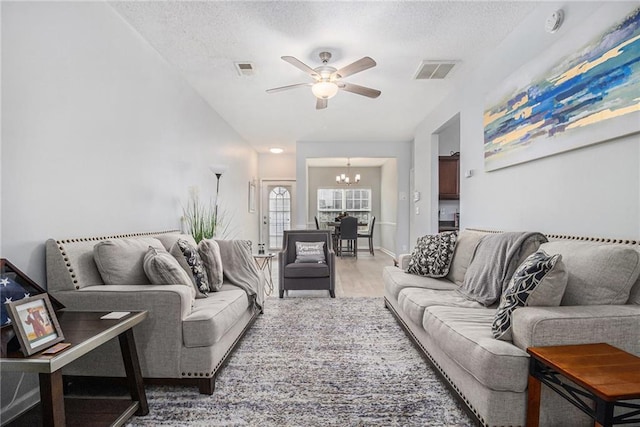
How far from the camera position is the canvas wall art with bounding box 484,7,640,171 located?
1.74 meters

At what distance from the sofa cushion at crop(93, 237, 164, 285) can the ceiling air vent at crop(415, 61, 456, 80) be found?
3197 mm

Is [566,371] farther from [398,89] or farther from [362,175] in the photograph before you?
[362,175]

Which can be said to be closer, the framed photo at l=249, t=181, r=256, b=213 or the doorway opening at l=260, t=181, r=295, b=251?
the framed photo at l=249, t=181, r=256, b=213

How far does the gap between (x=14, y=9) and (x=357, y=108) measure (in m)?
3.94

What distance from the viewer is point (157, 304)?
193 centimetres

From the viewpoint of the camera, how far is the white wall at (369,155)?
281 inches

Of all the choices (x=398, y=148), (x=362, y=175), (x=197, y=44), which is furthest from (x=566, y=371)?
(x=362, y=175)

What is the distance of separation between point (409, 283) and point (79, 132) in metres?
2.77

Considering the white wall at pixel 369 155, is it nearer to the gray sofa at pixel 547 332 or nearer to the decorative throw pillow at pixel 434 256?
the decorative throw pillow at pixel 434 256

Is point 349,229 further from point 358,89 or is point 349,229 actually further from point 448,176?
point 358,89

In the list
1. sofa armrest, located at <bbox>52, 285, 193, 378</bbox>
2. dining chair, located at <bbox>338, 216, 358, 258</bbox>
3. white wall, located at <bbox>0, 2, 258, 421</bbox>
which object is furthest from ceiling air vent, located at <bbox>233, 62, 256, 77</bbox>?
dining chair, located at <bbox>338, 216, 358, 258</bbox>

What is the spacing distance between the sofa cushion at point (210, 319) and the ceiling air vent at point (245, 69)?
2352mm

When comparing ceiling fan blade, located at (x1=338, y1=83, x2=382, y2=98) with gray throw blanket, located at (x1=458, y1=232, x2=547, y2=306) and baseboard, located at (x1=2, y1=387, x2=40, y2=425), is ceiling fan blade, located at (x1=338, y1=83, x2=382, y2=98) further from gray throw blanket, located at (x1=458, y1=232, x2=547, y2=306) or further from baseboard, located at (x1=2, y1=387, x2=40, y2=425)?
baseboard, located at (x1=2, y1=387, x2=40, y2=425)

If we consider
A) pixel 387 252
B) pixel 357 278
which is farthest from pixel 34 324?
pixel 387 252
